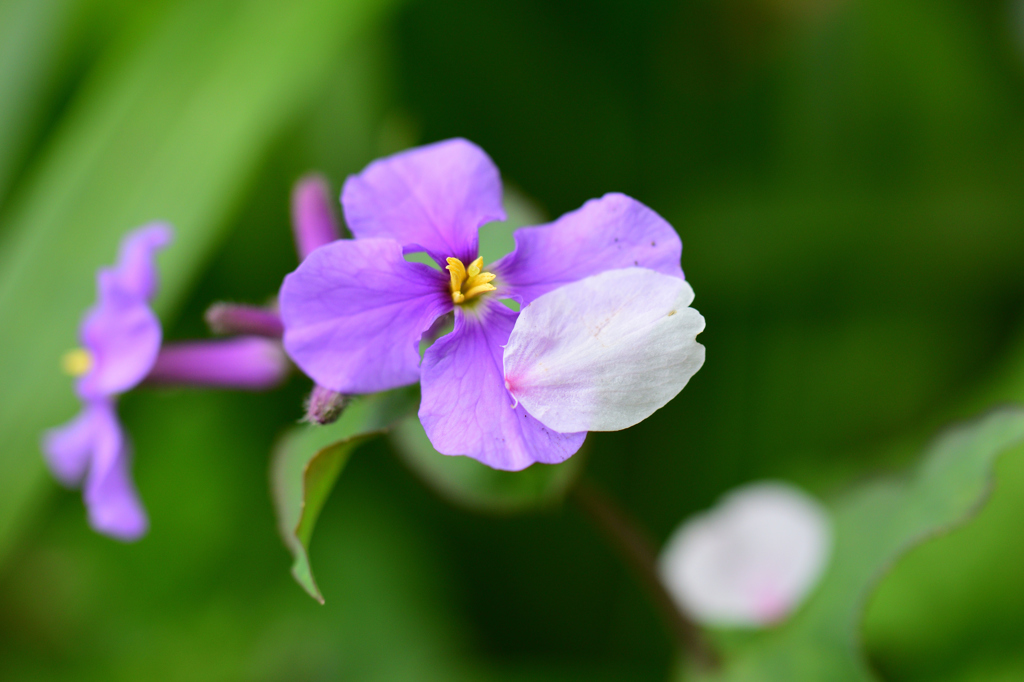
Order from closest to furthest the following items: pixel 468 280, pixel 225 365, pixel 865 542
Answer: pixel 468 280 < pixel 225 365 < pixel 865 542

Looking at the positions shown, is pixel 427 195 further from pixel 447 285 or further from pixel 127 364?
pixel 127 364

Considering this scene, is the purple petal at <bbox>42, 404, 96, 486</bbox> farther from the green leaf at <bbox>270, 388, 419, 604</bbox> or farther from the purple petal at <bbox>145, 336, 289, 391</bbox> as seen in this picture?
the green leaf at <bbox>270, 388, 419, 604</bbox>

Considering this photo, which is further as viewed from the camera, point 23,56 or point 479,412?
point 23,56

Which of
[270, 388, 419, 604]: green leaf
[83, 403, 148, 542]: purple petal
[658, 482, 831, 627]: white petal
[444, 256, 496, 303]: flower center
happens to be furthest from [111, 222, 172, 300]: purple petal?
[658, 482, 831, 627]: white petal

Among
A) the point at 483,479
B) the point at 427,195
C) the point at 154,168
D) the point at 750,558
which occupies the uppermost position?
the point at 427,195

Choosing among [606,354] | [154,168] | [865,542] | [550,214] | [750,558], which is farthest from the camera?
[550,214]

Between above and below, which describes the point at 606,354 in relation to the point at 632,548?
above

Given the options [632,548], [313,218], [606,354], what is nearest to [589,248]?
[606,354]
